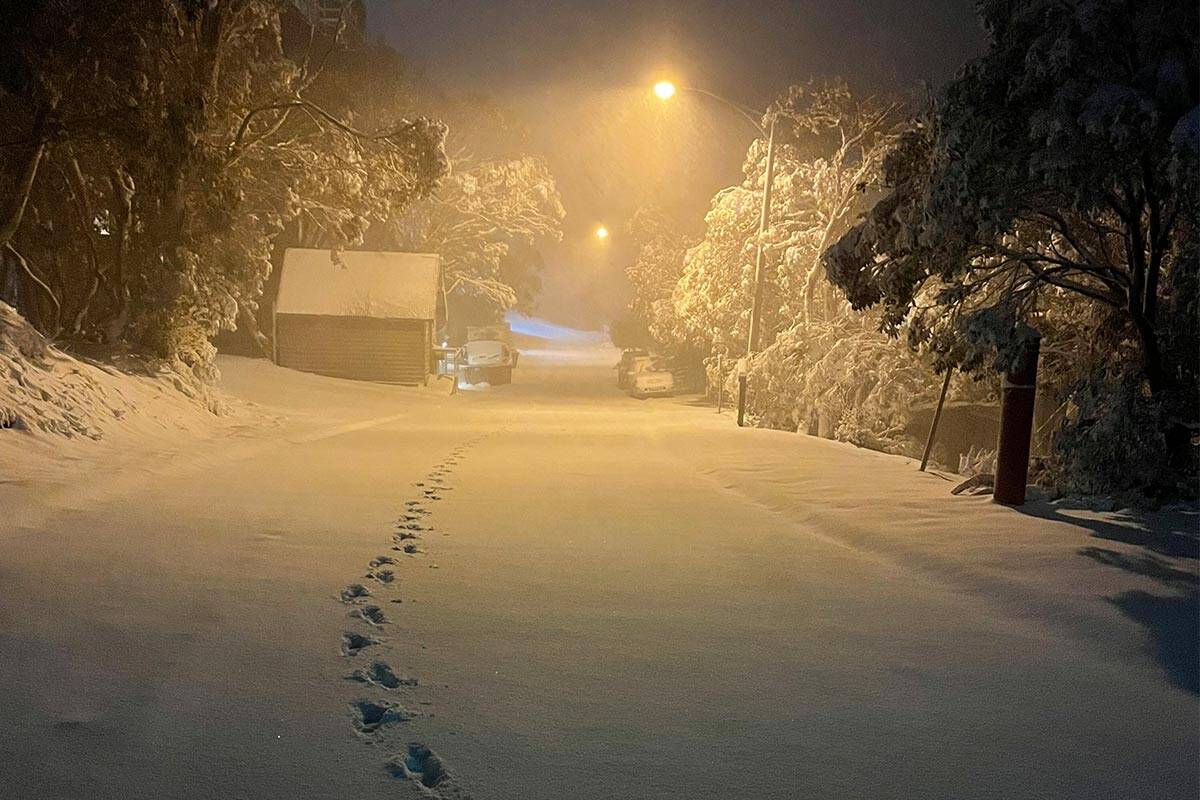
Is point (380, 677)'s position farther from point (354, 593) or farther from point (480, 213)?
point (480, 213)

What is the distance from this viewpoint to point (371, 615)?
209 inches

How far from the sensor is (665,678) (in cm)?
444

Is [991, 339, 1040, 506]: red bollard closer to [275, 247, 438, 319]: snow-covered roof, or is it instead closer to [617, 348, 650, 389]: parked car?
[275, 247, 438, 319]: snow-covered roof

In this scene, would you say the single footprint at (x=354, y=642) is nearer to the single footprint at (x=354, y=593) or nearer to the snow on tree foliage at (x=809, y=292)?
the single footprint at (x=354, y=593)

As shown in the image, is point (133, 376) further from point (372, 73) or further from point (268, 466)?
point (372, 73)

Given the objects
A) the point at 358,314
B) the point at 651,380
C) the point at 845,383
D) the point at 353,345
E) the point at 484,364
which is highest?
the point at 358,314

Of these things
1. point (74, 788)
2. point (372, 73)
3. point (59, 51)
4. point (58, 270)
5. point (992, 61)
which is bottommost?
point (74, 788)

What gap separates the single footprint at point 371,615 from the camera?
520cm

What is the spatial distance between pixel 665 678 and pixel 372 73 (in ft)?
107

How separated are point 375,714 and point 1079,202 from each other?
683 cm

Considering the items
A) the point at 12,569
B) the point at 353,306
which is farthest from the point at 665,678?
the point at 353,306

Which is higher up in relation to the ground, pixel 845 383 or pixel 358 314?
pixel 358 314

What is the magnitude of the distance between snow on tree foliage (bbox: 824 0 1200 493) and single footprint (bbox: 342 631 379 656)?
5836 millimetres

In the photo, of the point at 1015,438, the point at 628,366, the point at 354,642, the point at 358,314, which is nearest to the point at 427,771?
the point at 354,642
